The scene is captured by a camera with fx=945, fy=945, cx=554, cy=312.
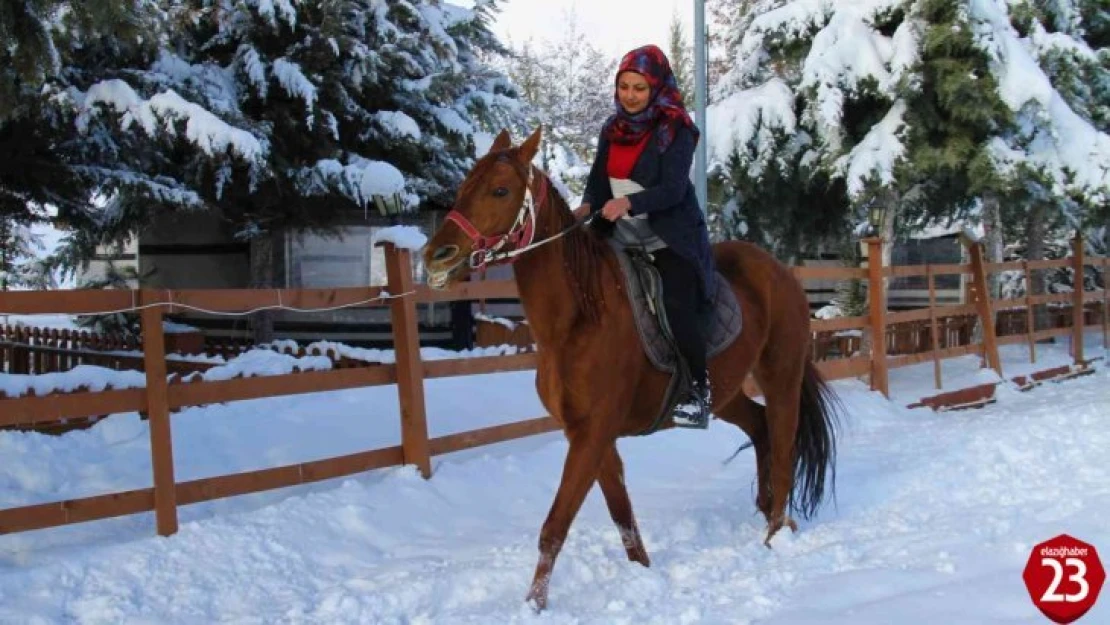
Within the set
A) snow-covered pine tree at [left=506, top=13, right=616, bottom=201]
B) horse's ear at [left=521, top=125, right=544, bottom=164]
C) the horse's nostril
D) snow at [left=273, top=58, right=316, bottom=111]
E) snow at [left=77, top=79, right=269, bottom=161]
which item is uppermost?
snow-covered pine tree at [left=506, top=13, right=616, bottom=201]

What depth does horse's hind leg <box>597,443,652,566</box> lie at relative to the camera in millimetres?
4613

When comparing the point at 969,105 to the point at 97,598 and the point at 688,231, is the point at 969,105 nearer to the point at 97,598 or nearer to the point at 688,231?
the point at 688,231

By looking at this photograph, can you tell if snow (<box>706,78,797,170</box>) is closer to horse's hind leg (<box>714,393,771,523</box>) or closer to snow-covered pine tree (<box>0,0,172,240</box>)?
snow-covered pine tree (<box>0,0,172,240</box>)

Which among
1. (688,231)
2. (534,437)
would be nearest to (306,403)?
(534,437)

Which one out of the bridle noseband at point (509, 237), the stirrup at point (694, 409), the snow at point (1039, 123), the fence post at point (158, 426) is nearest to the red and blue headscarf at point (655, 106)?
the bridle noseband at point (509, 237)

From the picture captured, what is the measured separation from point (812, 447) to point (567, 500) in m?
2.32

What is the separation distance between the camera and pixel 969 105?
41.6 feet

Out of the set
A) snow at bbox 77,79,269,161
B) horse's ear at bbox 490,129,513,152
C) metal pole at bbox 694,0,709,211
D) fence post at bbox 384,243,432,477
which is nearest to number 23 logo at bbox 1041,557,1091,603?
horse's ear at bbox 490,129,513,152

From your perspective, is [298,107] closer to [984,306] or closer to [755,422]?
[755,422]

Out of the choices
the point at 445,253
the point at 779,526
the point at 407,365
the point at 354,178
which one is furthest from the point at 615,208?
the point at 354,178

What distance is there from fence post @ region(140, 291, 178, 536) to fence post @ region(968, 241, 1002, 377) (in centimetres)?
1061

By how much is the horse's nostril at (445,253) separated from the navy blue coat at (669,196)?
102 centimetres

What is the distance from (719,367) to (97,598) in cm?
315

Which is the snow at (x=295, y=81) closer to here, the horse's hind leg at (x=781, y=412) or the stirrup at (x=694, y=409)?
the horse's hind leg at (x=781, y=412)
